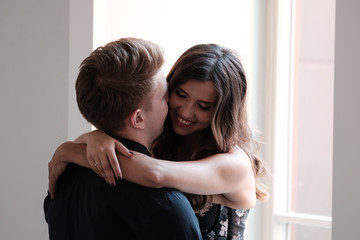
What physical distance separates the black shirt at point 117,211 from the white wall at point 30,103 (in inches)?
52.1

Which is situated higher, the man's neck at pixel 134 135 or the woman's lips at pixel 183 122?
the woman's lips at pixel 183 122

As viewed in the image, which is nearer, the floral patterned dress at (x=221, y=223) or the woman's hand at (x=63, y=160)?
the woman's hand at (x=63, y=160)

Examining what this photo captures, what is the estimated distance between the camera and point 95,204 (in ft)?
4.45

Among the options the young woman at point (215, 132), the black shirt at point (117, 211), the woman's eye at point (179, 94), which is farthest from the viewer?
the woman's eye at point (179, 94)

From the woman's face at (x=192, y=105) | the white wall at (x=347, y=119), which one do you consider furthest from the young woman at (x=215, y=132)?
the white wall at (x=347, y=119)

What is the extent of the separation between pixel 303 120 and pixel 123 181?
2121mm

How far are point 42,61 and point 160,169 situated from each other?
1.61 meters

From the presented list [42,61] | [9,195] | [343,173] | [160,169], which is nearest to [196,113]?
[160,169]

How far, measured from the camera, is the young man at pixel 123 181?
4.27ft

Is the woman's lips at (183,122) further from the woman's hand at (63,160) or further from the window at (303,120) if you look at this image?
the window at (303,120)

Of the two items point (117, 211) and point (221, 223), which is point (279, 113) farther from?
point (117, 211)

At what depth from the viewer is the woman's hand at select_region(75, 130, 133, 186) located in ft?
4.46

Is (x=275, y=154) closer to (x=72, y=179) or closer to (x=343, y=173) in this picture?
(x=343, y=173)

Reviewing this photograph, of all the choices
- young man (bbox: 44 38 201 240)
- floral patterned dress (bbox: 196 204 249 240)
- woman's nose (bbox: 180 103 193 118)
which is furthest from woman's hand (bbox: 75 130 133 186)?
floral patterned dress (bbox: 196 204 249 240)
